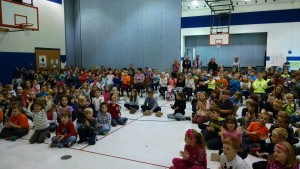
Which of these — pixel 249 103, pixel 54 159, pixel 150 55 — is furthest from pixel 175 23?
pixel 54 159

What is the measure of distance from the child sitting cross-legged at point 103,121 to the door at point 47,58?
30.5 feet

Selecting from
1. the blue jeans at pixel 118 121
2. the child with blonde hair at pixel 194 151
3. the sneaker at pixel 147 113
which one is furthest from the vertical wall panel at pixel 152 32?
the child with blonde hair at pixel 194 151

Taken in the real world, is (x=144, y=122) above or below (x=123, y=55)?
below

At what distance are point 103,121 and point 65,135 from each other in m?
1.00

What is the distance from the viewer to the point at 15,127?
4738mm

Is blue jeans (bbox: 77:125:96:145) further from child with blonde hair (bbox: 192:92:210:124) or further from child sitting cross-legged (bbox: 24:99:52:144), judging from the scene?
child with blonde hair (bbox: 192:92:210:124)

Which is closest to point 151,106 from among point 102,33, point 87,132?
point 87,132

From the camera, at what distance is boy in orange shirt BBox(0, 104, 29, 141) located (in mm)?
4690

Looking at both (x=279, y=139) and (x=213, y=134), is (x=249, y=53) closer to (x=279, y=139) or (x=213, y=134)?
(x=213, y=134)

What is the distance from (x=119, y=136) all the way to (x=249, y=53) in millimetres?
13885

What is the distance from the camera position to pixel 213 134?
4242 mm

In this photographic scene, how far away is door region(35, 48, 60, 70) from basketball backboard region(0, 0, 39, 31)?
2.42 metres

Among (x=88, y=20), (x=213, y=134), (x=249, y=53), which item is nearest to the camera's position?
(x=213, y=134)

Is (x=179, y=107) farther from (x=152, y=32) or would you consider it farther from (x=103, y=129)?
(x=152, y=32)
